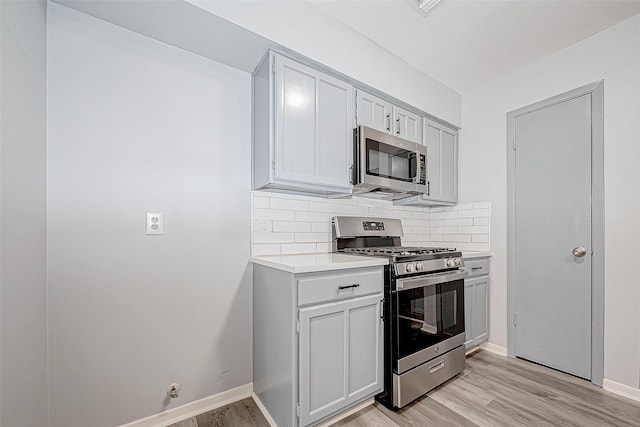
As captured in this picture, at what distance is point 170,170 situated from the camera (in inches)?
65.1

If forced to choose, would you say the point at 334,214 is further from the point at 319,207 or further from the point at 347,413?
the point at 347,413

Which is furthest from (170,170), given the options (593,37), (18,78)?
(593,37)

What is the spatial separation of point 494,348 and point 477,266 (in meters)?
0.81

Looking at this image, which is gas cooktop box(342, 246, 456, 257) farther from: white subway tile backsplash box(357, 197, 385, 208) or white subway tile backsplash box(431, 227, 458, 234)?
white subway tile backsplash box(431, 227, 458, 234)

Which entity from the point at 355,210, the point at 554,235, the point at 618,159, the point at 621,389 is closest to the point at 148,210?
the point at 355,210

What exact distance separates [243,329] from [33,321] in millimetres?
1032

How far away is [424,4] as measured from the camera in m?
1.73

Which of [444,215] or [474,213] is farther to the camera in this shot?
[444,215]

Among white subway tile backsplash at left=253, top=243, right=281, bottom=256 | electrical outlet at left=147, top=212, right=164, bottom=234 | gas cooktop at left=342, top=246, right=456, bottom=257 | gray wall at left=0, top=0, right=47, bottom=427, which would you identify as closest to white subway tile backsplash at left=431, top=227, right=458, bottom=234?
gas cooktop at left=342, top=246, right=456, bottom=257

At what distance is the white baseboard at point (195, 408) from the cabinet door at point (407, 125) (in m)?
2.27

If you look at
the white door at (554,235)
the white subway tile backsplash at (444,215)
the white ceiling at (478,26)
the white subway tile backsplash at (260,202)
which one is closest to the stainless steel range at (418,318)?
the white subway tile backsplash at (260,202)

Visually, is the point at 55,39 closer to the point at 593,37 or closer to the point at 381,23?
the point at 381,23

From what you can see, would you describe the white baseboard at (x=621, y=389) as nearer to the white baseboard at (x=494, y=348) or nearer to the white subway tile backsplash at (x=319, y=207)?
the white baseboard at (x=494, y=348)

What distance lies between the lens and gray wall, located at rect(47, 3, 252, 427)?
1.37 metres
